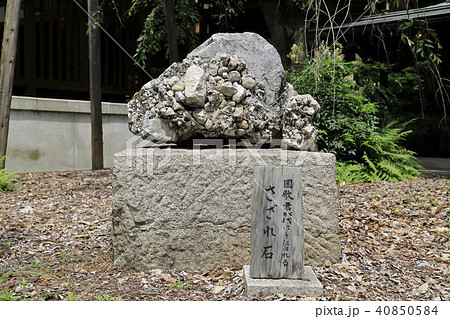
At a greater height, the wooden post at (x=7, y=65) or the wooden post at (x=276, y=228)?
the wooden post at (x=7, y=65)

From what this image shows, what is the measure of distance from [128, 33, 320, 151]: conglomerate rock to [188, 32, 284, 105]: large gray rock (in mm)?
19

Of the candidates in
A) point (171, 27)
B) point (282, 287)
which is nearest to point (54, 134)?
point (171, 27)

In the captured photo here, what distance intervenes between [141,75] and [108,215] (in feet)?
18.4

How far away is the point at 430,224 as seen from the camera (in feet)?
13.7

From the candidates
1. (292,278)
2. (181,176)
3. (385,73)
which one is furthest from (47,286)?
(385,73)

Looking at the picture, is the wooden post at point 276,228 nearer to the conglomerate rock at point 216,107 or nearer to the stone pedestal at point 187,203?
the stone pedestal at point 187,203

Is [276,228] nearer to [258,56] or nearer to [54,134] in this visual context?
[258,56]

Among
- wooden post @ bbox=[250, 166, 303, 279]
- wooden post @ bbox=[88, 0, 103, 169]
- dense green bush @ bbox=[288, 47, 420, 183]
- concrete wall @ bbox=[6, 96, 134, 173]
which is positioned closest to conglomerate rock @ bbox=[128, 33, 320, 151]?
wooden post @ bbox=[250, 166, 303, 279]

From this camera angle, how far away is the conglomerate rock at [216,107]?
321 centimetres

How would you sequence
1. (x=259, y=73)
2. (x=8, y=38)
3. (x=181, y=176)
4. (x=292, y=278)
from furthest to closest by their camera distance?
(x=8, y=38) < (x=259, y=73) < (x=181, y=176) < (x=292, y=278)

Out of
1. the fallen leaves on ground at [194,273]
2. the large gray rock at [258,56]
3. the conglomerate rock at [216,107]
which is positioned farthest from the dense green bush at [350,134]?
the conglomerate rock at [216,107]

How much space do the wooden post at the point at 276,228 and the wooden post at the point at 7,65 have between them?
4697mm

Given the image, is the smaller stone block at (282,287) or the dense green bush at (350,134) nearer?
the smaller stone block at (282,287)

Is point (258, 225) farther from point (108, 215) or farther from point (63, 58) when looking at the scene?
point (63, 58)
